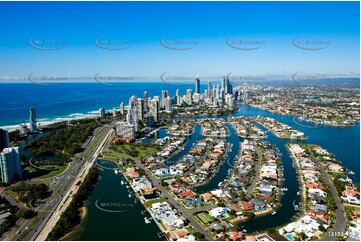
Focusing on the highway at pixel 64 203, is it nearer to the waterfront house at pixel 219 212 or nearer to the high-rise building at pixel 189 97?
the waterfront house at pixel 219 212

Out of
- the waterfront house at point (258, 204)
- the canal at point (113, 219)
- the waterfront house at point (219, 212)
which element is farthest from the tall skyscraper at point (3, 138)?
the waterfront house at point (258, 204)

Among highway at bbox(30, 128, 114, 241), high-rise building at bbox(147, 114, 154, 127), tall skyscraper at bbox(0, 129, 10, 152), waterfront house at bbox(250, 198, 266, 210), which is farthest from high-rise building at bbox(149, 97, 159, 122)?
waterfront house at bbox(250, 198, 266, 210)

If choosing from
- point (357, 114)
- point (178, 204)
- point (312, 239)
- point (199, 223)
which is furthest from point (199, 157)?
point (357, 114)

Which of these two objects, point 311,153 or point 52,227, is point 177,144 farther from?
point 52,227

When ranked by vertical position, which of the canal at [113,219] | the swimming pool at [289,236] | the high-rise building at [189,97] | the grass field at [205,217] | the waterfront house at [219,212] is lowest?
the canal at [113,219]

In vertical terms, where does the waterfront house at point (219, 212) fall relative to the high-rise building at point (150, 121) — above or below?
below

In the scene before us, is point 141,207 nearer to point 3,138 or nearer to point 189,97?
point 3,138
